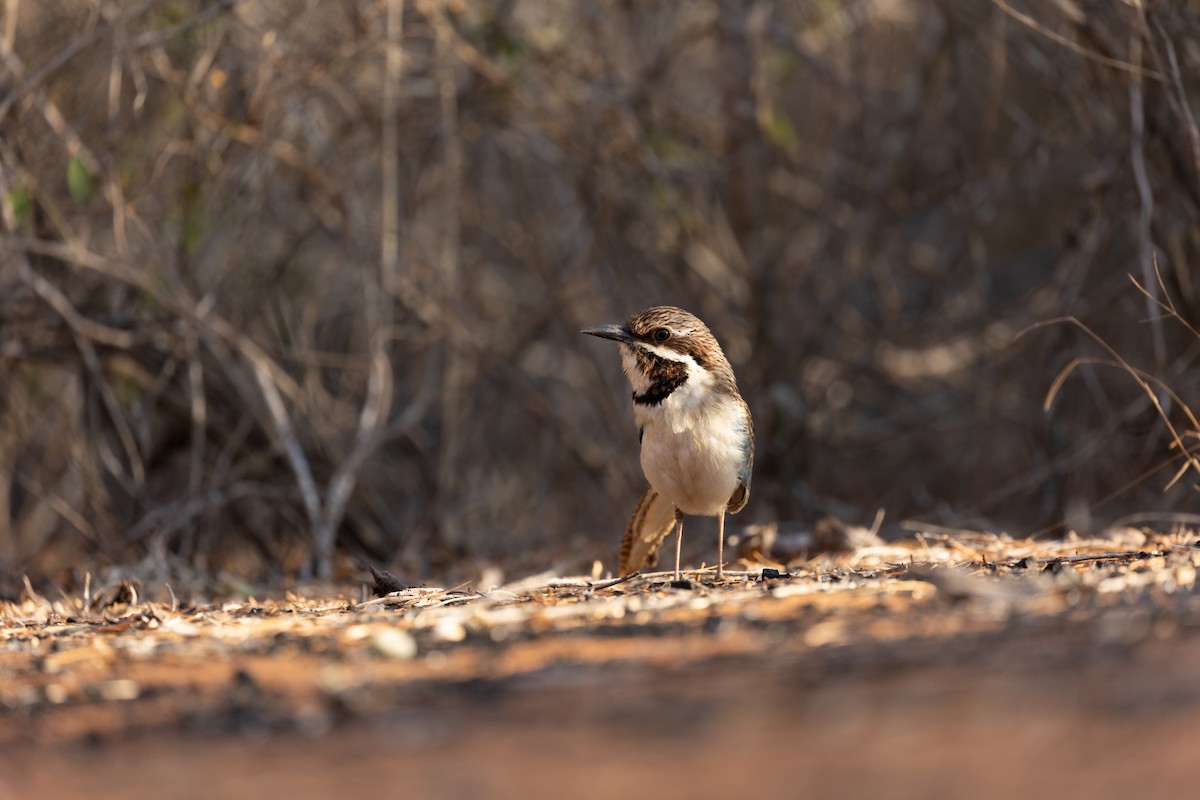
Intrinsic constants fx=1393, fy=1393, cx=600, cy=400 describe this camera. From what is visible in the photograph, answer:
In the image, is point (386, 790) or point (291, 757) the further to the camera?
point (291, 757)

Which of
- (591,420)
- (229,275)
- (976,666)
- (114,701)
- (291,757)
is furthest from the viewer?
(591,420)

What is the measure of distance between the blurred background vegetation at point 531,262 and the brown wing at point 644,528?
1232mm

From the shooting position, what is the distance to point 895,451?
10.8 meters

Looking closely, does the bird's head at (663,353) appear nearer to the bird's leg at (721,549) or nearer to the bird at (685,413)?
the bird at (685,413)

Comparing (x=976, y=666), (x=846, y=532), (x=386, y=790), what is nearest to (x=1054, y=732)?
(x=976, y=666)

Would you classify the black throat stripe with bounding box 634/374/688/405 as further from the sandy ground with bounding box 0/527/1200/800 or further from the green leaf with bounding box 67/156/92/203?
the green leaf with bounding box 67/156/92/203

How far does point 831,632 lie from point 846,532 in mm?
3051

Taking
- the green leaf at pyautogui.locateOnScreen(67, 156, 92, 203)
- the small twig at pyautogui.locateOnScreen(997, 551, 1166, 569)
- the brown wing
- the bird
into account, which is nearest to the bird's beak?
the bird

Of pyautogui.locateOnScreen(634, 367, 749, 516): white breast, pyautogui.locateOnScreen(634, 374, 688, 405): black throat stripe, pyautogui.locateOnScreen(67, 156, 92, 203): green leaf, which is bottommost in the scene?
pyautogui.locateOnScreen(634, 367, 749, 516): white breast

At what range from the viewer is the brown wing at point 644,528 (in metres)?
5.97

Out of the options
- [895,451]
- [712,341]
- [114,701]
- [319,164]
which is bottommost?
[895,451]

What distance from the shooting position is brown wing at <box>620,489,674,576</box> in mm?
5973

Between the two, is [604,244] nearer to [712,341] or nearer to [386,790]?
[712,341]

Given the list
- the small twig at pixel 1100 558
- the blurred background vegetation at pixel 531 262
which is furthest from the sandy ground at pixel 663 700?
the blurred background vegetation at pixel 531 262
